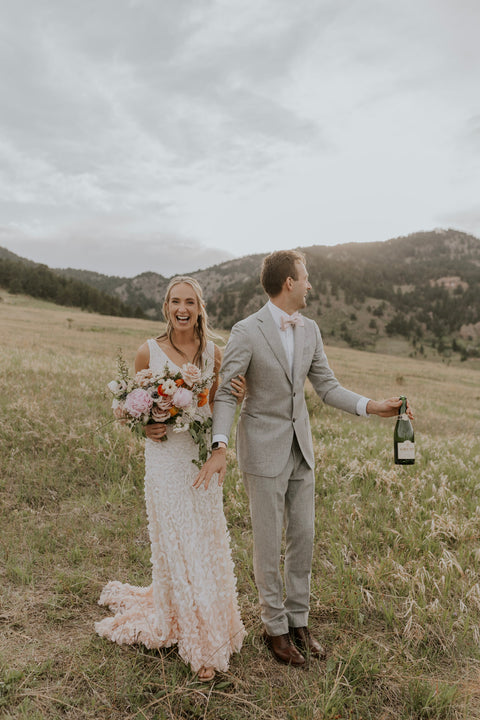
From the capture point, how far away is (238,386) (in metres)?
3.98

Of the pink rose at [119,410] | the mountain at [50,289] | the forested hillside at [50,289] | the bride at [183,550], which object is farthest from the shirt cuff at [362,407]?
the forested hillside at [50,289]

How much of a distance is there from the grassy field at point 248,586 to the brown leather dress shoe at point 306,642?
0.13 meters

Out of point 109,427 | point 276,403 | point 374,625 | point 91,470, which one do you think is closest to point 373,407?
point 276,403

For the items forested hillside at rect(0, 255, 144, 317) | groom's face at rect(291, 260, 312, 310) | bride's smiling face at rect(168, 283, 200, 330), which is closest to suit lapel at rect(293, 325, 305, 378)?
groom's face at rect(291, 260, 312, 310)

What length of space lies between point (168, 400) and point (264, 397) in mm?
876

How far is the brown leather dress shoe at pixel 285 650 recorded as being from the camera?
4148 millimetres

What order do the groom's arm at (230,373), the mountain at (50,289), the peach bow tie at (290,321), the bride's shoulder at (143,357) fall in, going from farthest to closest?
the mountain at (50,289) → the bride's shoulder at (143,357) → the peach bow tie at (290,321) → the groom's arm at (230,373)

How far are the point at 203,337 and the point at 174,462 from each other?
4.18ft

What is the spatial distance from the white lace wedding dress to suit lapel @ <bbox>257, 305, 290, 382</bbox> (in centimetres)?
71

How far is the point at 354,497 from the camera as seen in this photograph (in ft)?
23.4

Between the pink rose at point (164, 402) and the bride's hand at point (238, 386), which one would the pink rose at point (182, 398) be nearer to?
the pink rose at point (164, 402)

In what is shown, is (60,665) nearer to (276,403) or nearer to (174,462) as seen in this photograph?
(174,462)

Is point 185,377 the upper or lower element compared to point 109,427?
upper

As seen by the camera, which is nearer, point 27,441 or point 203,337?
point 203,337
